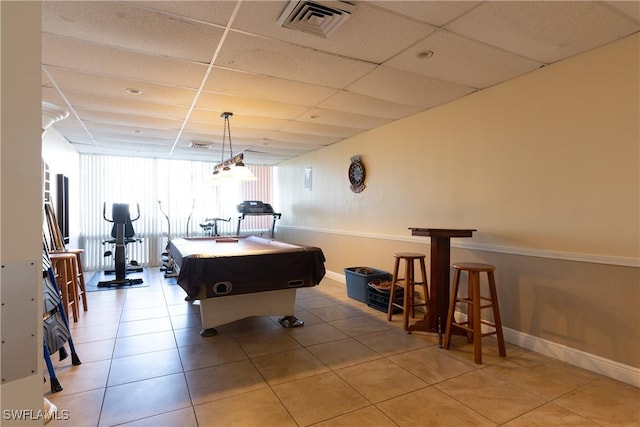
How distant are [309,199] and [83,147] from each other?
4453mm

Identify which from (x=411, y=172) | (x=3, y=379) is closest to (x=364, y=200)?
(x=411, y=172)

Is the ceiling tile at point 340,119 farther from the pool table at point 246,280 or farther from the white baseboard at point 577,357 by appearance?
the white baseboard at point 577,357

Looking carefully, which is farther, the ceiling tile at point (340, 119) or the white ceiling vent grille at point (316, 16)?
the ceiling tile at point (340, 119)

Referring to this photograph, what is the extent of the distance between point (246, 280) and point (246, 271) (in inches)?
3.4

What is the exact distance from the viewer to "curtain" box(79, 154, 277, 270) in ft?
23.1

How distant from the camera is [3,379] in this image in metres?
0.85

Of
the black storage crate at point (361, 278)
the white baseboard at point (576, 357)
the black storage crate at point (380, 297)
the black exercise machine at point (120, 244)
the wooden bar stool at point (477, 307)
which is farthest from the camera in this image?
the black exercise machine at point (120, 244)

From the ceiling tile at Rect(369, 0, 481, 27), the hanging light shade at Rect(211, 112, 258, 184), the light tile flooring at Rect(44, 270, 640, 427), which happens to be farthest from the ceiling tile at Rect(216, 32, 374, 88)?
the light tile flooring at Rect(44, 270, 640, 427)

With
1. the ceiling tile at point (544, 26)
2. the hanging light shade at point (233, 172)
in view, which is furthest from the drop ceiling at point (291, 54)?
the hanging light shade at point (233, 172)

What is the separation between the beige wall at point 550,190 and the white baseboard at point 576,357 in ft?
0.15

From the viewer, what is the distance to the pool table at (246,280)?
121 inches

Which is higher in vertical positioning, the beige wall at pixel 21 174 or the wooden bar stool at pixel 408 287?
the beige wall at pixel 21 174

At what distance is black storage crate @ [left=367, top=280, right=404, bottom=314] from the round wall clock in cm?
167

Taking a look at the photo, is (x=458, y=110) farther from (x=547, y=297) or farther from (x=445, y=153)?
(x=547, y=297)
